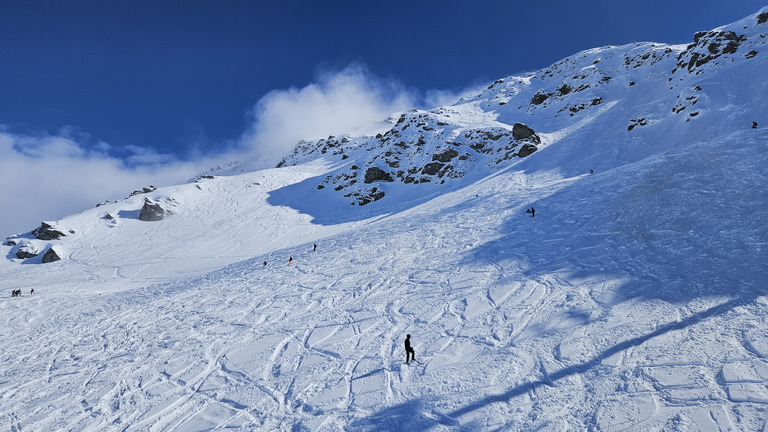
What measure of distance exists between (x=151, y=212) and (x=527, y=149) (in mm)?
60743

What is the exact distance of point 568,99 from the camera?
6906 centimetres

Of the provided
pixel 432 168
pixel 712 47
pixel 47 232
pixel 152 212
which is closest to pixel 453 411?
pixel 432 168

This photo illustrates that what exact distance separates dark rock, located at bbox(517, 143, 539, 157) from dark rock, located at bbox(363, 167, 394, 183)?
22.3 m

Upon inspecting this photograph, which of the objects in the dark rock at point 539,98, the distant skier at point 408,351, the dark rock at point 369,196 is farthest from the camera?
the dark rock at point 539,98

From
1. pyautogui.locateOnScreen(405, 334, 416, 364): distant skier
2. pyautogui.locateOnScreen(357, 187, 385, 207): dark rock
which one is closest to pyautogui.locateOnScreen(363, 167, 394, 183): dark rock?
pyautogui.locateOnScreen(357, 187, 385, 207): dark rock

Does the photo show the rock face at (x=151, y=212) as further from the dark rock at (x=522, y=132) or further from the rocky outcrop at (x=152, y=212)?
the dark rock at (x=522, y=132)

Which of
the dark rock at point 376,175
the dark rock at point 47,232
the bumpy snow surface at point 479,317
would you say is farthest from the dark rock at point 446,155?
the dark rock at point 47,232

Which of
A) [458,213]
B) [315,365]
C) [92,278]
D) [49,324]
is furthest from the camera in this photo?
[92,278]

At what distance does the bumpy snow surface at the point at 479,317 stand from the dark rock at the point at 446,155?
22.5 meters

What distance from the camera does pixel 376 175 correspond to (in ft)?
201

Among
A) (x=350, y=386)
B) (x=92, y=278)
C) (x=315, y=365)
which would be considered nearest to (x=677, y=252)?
(x=350, y=386)

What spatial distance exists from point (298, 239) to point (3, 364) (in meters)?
26.5

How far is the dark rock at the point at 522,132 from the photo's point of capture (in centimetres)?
5441

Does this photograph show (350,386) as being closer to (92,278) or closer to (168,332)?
(168,332)
